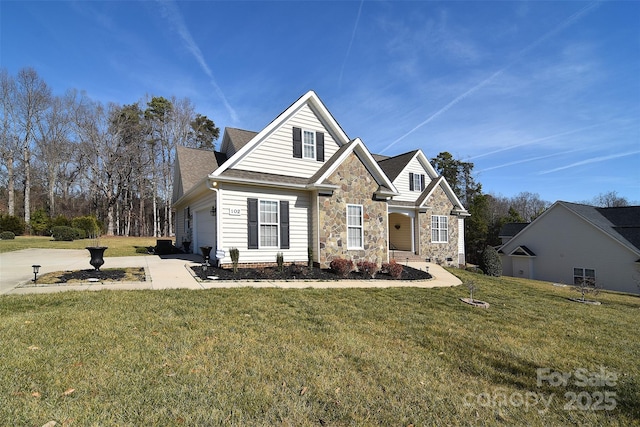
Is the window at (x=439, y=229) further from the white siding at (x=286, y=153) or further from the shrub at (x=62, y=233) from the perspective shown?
the shrub at (x=62, y=233)

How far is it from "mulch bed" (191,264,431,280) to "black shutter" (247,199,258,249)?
37.8 inches

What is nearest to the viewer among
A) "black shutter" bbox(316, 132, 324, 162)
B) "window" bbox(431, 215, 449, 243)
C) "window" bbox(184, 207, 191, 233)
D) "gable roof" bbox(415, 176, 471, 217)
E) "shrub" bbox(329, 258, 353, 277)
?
"shrub" bbox(329, 258, 353, 277)

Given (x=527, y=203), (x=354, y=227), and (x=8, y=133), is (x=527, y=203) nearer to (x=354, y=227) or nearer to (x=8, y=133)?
(x=354, y=227)

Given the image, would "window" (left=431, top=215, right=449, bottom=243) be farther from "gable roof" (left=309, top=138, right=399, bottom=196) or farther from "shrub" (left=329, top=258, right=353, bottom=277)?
"shrub" (left=329, top=258, right=353, bottom=277)

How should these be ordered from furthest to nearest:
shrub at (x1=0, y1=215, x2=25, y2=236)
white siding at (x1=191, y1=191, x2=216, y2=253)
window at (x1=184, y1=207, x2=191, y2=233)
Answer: shrub at (x1=0, y1=215, x2=25, y2=236) < window at (x1=184, y1=207, x2=191, y2=233) < white siding at (x1=191, y1=191, x2=216, y2=253)

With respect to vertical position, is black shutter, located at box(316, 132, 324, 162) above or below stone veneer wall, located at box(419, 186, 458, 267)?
above

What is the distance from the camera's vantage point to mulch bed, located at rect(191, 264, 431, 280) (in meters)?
9.59

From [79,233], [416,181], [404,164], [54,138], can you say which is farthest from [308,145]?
[54,138]

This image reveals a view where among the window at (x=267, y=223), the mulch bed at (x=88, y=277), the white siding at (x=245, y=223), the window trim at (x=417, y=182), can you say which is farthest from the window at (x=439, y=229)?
the mulch bed at (x=88, y=277)

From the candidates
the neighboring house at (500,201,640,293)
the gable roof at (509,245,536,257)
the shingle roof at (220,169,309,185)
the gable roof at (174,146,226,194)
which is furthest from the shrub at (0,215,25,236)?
the neighboring house at (500,201,640,293)

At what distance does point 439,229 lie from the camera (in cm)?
2020

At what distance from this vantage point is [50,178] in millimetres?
33094

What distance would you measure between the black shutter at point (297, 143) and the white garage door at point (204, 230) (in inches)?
165

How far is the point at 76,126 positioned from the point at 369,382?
41.7 meters
